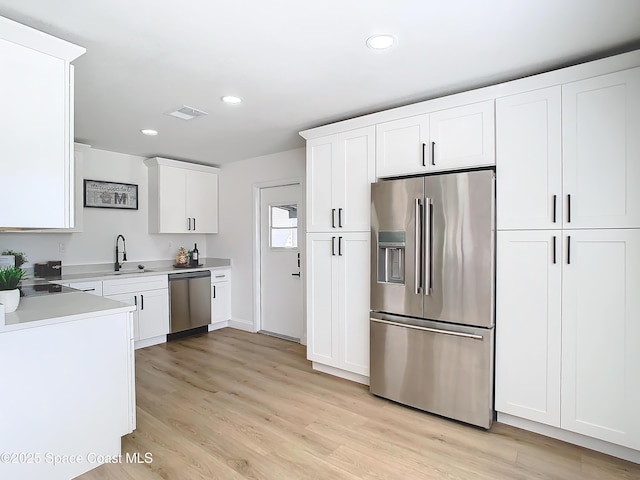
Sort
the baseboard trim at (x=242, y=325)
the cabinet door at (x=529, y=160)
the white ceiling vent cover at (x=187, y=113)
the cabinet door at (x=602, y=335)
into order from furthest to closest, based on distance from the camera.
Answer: the baseboard trim at (x=242, y=325) → the white ceiling vent cover at (x=187, y=113) → the cabinet door at (x=529, y=160) → the cabinet door at (x=602, y=335)

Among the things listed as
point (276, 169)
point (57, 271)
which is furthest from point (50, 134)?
point (276, 169)

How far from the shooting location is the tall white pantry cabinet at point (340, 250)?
3.15 metres

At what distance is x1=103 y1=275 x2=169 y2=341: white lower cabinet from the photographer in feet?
13.3

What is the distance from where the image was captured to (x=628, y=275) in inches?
81.7

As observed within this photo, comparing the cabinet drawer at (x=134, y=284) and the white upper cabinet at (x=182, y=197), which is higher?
the white upper cabinet at (x=182, y=197)

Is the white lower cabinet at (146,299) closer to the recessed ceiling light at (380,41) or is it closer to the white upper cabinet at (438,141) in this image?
the white upper cabinet at (438,141)

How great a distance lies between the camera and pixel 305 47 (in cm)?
207

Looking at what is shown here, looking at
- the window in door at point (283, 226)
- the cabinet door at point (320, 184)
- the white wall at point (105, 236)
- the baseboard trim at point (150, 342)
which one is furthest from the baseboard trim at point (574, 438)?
the white wall at point (105, 236)

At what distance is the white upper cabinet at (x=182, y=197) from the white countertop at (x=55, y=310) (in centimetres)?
233

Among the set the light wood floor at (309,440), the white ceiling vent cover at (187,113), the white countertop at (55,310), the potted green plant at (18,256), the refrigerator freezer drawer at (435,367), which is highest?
the white ceiling vent cover at (187,113)

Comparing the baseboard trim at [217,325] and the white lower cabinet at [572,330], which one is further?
the baseboard trim at [217,325]

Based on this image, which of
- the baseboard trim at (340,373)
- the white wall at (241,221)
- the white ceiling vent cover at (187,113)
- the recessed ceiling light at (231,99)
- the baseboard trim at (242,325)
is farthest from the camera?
the baseboard trim at (242,325)

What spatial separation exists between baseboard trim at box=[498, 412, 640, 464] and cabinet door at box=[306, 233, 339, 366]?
1488 mm

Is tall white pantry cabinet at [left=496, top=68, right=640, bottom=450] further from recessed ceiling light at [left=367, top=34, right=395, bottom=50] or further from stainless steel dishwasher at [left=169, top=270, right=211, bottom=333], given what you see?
stainless steel dishwasher at [left=169, top=270, right=211, bottom=333]
